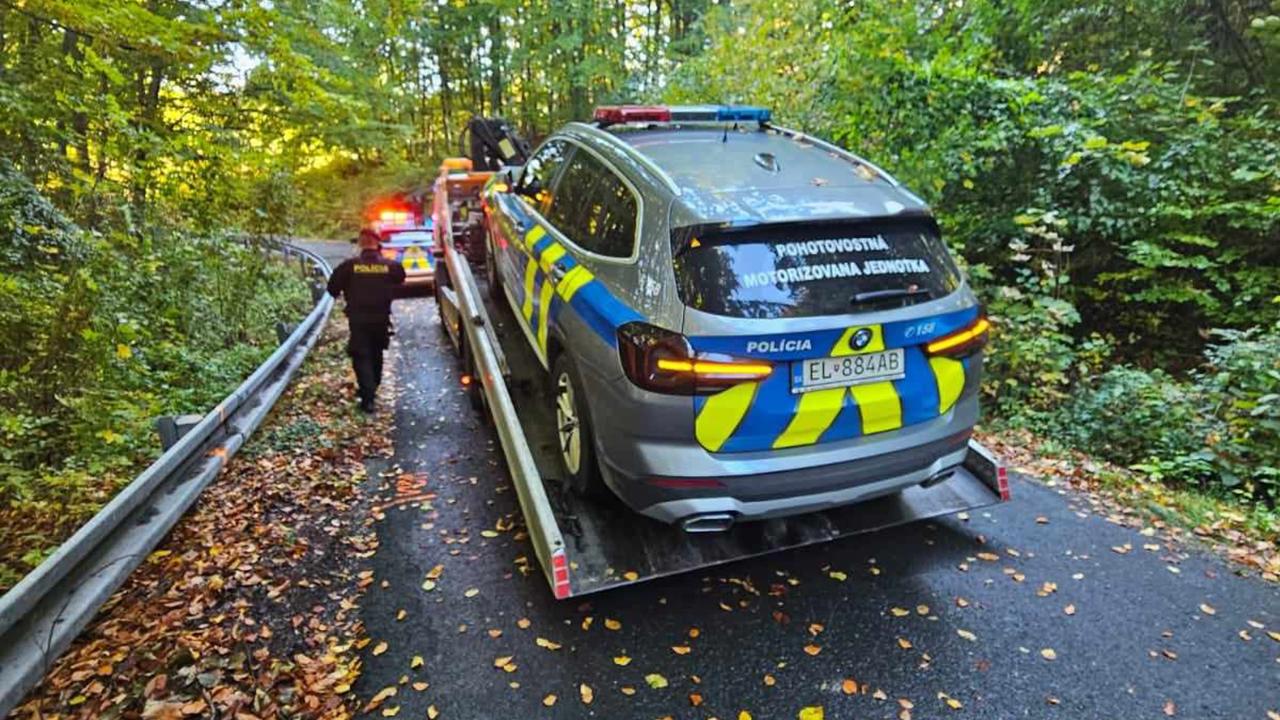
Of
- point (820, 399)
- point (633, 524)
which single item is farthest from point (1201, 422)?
point (633, 524)

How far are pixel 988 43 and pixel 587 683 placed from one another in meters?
7.91

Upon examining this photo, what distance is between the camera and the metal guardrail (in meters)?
2.57

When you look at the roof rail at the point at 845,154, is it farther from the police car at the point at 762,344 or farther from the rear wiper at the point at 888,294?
the rear wiper at the point at 888,294

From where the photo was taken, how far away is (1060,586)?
11.0ft

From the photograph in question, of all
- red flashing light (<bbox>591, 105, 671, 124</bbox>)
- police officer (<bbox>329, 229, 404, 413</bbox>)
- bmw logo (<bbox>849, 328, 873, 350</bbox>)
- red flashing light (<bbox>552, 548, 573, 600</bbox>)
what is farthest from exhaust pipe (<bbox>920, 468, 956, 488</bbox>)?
police officer (<bbox>329, 229, 404, 413</bbox>)

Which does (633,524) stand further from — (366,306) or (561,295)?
(366,306)

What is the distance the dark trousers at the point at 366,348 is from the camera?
6098 mm

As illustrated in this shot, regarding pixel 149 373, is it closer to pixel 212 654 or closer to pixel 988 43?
pixel 212 654

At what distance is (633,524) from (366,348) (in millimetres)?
3797

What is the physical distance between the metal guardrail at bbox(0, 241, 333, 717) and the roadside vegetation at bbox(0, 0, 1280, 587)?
0.58 meters

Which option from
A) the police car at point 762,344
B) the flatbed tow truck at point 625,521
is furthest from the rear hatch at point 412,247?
the police car at point 762,344

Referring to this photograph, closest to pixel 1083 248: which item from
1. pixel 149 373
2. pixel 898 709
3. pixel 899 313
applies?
pixel 899 313

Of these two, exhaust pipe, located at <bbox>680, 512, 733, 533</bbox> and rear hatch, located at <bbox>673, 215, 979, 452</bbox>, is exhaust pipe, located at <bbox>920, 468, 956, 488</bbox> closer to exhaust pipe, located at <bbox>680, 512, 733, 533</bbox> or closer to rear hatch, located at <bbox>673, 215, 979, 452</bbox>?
rear hatch, located at <bbox>673, 215, 979, 452</bbox>

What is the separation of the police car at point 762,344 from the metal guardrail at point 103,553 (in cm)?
216
